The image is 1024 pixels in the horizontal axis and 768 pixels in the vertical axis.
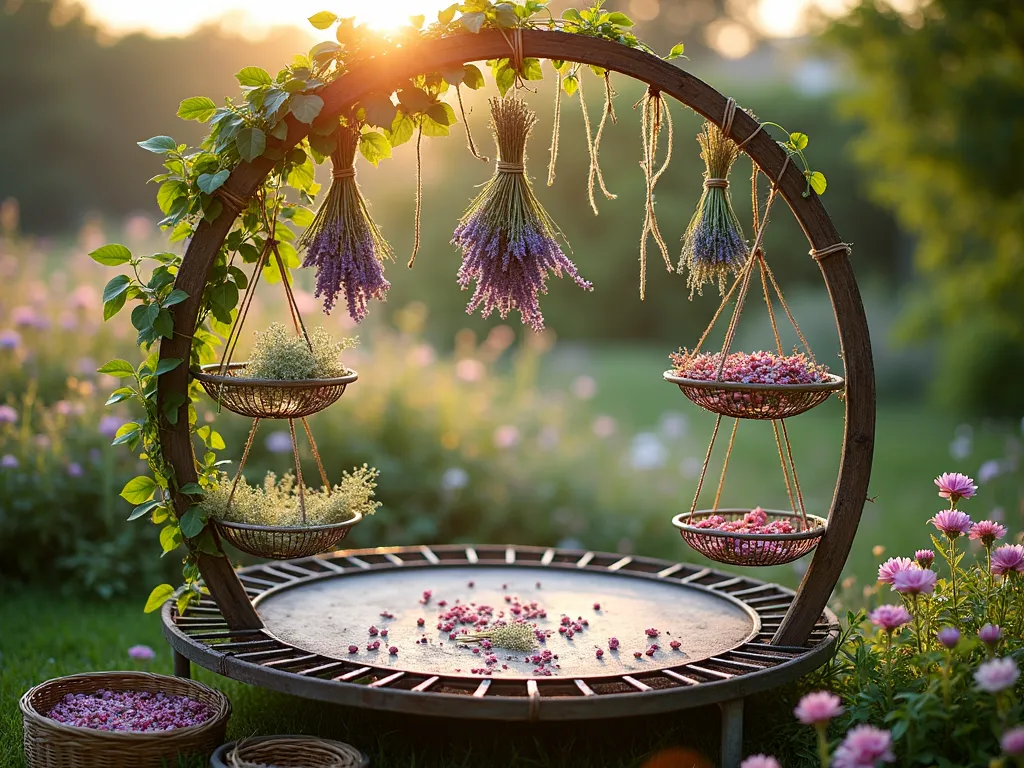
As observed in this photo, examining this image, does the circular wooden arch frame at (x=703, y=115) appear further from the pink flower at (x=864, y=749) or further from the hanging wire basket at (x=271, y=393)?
the pink flower at (x=864, y=749)

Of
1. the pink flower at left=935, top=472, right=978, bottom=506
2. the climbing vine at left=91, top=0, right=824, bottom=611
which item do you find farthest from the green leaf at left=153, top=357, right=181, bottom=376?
the pink flower at left=935, top=472, right=978, bottom=506

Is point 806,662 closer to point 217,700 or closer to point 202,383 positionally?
point 217,700

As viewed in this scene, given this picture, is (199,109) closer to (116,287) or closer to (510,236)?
(116,287)

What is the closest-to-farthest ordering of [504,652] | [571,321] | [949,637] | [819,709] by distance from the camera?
[819,709]
[949,637]
[504,652]
[571,321]

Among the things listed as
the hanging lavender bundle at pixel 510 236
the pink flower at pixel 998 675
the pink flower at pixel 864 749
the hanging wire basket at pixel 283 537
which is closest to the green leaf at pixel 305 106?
the hanging lavender bundle at pixel 510 236

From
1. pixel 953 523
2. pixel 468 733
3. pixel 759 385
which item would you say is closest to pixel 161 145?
pixel 759 385

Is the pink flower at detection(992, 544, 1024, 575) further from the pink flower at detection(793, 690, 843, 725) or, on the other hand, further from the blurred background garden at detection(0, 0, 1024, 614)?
the blurred background garden at detection(0, 0, 1024, 614)

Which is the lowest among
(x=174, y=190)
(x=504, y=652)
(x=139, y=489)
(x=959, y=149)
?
(x=504, y=652)

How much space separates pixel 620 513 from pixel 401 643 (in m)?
2.96

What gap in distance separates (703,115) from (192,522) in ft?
6.34

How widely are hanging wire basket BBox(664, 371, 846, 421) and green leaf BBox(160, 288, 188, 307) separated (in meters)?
1.42

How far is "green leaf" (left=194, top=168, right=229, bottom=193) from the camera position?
9.62ft

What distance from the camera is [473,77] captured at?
3086 millimetres

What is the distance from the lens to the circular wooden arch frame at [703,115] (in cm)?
297
